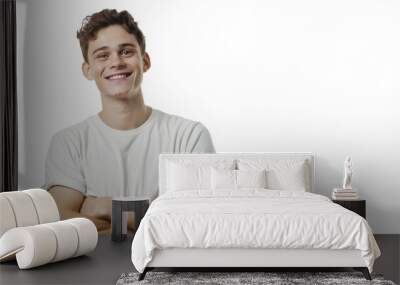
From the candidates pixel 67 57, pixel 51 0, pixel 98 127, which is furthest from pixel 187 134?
pixel 51 0

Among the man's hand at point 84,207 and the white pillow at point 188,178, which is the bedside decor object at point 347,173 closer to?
the white pillow at point 188,178

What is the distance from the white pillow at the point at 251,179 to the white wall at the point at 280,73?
2.18ft

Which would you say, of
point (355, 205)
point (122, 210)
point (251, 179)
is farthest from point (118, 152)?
point (355, 205)

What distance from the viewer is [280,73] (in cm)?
709

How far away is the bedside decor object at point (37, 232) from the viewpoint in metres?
5.10

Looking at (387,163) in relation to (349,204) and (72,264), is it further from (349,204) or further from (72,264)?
Answer: (72,264)

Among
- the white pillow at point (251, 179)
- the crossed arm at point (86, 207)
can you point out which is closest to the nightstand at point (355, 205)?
the white pillow at point (251, 179)

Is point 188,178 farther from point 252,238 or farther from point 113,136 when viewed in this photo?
point 252,238

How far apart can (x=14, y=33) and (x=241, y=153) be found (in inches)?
113

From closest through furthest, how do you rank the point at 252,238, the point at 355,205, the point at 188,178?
the point at 252,238 < the point at 188,178 < the point at 355,205

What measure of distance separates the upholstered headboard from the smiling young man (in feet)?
0.52

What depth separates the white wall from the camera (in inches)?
278

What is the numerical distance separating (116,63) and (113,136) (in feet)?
2.67

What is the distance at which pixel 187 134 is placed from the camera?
715 cm
